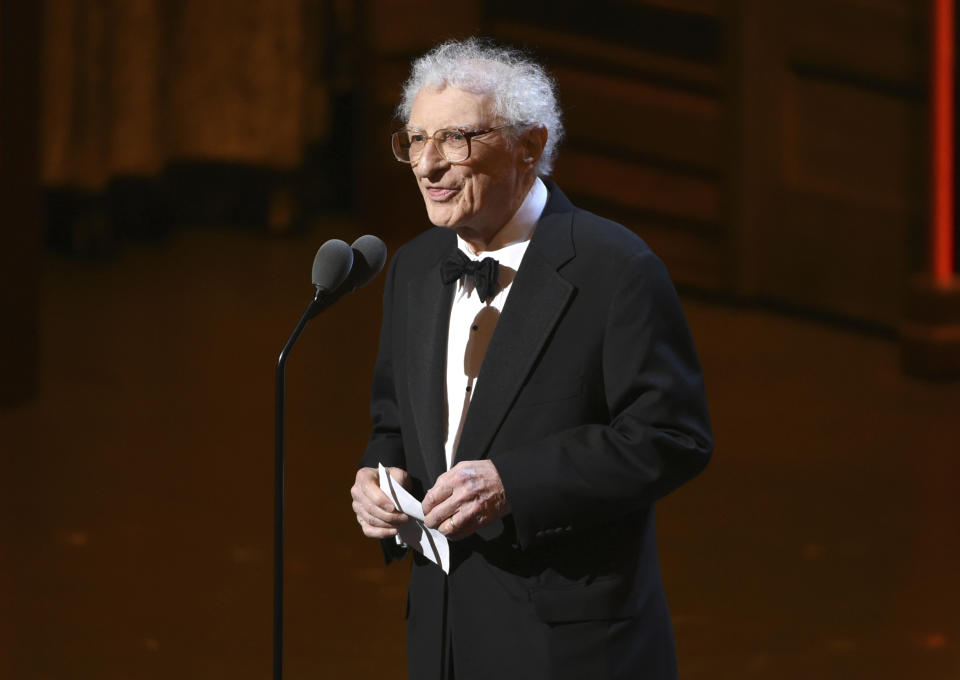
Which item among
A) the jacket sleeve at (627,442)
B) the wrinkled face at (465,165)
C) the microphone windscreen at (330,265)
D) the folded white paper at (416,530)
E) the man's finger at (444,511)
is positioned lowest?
the folded white paper at (416,530)

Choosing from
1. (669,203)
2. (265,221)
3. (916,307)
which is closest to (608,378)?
(916,307)

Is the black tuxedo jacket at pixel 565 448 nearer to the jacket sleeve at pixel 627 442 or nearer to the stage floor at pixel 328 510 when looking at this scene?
the jacket sleeve at pixel 627 442

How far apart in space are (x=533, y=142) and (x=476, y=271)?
17cm

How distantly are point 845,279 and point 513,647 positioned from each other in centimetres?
536

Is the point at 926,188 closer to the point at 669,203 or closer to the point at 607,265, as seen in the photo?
the point at 669,203

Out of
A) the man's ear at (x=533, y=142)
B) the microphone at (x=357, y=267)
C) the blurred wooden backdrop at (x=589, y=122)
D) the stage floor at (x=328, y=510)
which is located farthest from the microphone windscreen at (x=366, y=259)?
the blurred wooden backdrop at (x=589, y=122)

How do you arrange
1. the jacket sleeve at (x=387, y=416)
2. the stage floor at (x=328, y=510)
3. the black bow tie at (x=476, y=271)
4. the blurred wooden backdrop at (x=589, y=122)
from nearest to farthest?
the black bow tie at (x=476, y=271) → the jacket sleeve at (x=387, y=416) → the stage floor at (x=328, y=510) → the blurred wooden backdrop at (x=589, y=122)

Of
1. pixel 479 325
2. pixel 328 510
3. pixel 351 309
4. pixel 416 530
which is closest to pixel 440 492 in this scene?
pixel 416 530

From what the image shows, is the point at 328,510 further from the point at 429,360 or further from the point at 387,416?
the point at 429,360

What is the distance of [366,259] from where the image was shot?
2029 millimetres

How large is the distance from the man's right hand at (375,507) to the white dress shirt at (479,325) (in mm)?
93

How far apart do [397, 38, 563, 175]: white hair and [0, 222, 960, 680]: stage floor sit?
6.53 ft

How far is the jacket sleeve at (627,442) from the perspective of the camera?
1.96 meters

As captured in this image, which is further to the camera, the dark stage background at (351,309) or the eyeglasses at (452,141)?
the dark stage background at (351,309)
